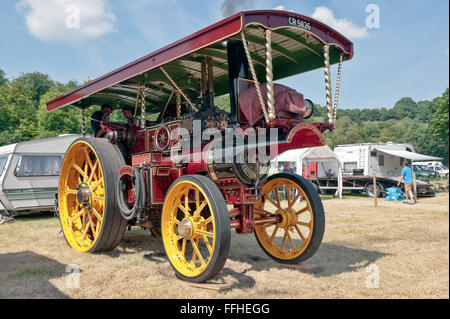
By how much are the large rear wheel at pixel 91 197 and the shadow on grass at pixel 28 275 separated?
0.56 m

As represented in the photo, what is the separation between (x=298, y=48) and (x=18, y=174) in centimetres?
787

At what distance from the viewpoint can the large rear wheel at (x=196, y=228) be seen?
120 inches

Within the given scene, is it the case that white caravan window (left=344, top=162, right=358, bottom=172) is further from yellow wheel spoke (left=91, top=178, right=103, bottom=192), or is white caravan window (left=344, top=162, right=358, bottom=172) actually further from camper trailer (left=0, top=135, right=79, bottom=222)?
yellow wheel spoke (left=91, top=178, right=103, bottom=192)

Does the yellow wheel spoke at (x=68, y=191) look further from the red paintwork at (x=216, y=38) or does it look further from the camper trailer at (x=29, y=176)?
the camper trailer at (x=29, y=176)

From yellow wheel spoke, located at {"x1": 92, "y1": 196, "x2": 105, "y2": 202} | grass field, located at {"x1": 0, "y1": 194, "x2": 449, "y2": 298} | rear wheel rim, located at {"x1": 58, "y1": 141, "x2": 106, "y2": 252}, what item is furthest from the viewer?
rear wheel rim, located at {"x1": 58, "y1": 141, "x2": 106, "y2": 252}

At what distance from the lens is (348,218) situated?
8.37 m

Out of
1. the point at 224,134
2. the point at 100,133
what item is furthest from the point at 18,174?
the point at 224,134

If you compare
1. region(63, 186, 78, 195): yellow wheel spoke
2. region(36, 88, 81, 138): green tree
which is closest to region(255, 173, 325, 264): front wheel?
region(63, 186, 78, 195): yellow wheel spoke

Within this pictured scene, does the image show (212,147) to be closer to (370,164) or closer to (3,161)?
(3,161)

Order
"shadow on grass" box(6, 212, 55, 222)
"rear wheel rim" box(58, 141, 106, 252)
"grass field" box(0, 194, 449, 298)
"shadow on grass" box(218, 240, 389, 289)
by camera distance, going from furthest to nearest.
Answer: "shadow on grass" box(6, 212, 55, 222), "rear wheel rim" box(58, 141, 106, 252), "shadow on grass" box(218, 240, 389, 289), "grass field" box(0, 194, 449, 298)

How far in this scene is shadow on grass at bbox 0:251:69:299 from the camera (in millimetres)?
3268

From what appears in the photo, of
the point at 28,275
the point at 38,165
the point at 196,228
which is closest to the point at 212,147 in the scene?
the point at 196,228

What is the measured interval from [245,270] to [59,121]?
30365 millimetres

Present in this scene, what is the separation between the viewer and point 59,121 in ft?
99.8
